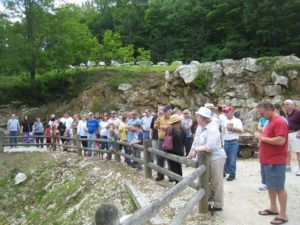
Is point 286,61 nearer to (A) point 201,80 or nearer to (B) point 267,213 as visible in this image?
(A) point 201,80

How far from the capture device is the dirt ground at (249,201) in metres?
5.96

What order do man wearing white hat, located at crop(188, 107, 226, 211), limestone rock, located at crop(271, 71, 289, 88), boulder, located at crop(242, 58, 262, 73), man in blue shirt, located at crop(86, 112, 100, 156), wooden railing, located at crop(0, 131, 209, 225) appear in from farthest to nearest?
boulder, located at crop(242, 58, 262, 73) < limestone rock, located at crop(271, 71, 289, 88) < man in blue shirt, located at crop(86, 112, 100, 156) < man wearing white hat, located at crop(188, 107, 226, 211) < wooden railing, located at crop(0, 131, 209, 225)

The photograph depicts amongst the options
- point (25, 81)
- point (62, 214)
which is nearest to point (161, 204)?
point (62, 214)

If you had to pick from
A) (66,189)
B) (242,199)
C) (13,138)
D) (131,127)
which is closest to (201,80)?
(13,138)

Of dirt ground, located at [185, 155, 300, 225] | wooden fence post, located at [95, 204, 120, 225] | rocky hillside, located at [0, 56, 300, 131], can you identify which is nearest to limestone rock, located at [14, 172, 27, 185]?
dirt ground, located at [185, 155, 300, 225]

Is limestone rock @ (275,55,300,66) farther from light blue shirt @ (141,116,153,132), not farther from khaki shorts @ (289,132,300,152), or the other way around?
khaki shorts @ (289,132,300,152)

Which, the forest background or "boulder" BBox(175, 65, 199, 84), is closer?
"boulder" BBox(175, 65, 199, 84)

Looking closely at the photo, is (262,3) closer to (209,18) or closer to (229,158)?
(209,18)

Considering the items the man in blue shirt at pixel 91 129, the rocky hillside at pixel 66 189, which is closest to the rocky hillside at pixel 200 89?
the man in blue shirt at pixel 91 129

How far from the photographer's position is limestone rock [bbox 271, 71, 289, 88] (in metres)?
23.4

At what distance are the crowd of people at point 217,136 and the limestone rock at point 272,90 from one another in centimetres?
1260

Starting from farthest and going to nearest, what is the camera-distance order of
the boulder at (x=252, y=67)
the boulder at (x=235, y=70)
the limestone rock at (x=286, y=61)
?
the boulder at (x=235, y=70), the boulder at (x=252, y=67), the limestone rock at (x=286, y=61)

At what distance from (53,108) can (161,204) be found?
25864mm

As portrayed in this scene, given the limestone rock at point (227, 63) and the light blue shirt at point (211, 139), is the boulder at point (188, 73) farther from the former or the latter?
→ the light blue shirt at point (211, 139)
